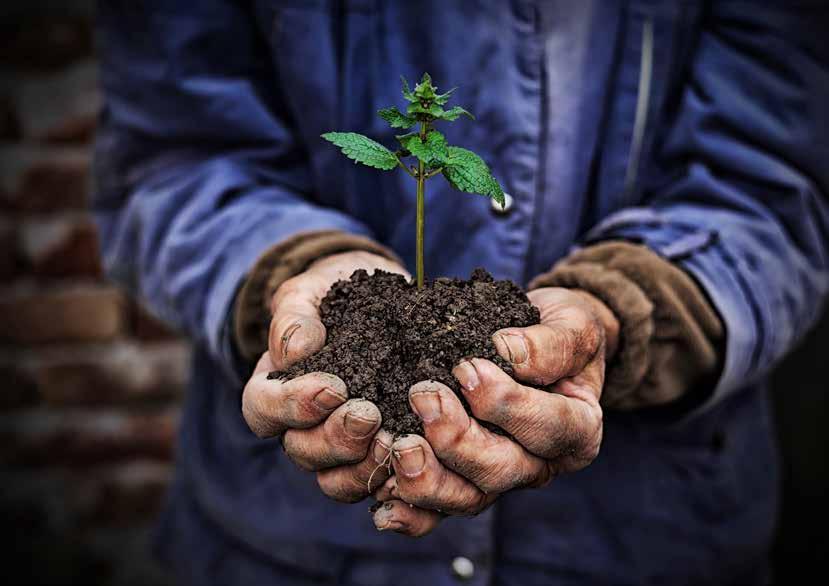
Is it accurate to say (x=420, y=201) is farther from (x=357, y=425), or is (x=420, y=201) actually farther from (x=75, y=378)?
(x=75, y=378)

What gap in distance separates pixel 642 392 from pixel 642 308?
0.50ft

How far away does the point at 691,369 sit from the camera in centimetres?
109

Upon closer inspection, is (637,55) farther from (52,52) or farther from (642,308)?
(52,52)

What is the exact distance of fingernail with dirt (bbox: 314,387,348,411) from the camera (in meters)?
0.76

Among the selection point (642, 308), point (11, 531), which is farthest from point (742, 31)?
point (11, 531)

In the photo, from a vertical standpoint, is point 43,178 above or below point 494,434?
below

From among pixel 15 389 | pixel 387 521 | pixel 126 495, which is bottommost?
pixel 126 495

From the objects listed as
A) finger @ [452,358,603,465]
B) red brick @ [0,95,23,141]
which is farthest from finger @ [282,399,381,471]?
red brick @ [0,95,23,141]

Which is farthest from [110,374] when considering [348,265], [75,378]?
[348,265]

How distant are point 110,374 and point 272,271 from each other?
1026mm

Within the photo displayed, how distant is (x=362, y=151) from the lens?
2.73 ft

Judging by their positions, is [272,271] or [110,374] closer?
[272,271]

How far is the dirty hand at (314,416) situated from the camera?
764mm

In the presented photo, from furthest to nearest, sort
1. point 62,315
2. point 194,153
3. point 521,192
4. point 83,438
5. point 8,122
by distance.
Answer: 1. point 83,438
2. point 62,315
3. point 8,122
4. point 194,153
5. point 521,192
